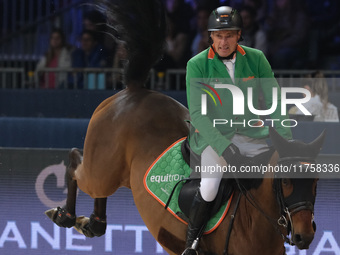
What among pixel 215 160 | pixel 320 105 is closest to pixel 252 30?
pixel 320 105

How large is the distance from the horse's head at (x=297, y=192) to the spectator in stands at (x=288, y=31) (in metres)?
5.23

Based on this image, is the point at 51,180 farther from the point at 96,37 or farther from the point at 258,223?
the point at 96,37

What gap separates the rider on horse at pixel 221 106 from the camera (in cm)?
427

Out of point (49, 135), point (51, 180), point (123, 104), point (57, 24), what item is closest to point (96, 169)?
point (123, 104)

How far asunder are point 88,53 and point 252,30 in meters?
2.26

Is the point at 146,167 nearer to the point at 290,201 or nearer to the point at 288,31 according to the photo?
the point at 290,201

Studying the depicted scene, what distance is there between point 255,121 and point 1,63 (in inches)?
242

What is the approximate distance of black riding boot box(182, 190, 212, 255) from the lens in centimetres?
433

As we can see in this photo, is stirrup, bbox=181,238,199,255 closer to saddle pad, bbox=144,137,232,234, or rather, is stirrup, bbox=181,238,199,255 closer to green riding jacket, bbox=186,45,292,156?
saddle pad, bbox=144,137,232,234

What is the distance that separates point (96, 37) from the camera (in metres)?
9.06

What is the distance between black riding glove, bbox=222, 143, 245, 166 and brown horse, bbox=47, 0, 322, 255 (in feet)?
0.64

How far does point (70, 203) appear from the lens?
5602mm

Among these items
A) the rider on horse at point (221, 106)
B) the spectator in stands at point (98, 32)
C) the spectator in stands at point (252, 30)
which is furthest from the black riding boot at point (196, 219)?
the spectator in stands at point (252, 30)

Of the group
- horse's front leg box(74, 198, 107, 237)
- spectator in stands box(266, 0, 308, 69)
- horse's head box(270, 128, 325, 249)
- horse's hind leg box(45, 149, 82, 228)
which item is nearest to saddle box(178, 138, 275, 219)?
horse's head box(270, 128, 325, 249)
